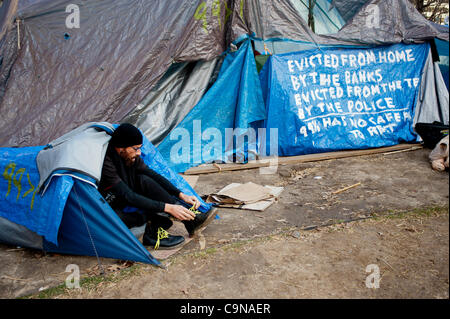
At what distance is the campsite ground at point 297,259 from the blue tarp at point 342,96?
1777 millimetres

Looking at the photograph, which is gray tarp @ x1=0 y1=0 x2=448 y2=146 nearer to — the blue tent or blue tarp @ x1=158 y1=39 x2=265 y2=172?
blue tarp @ x1=158 y1=39 x2=265 y2=172

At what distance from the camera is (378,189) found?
14.3 ft

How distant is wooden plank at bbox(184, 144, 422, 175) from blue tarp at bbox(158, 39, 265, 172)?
0.16m

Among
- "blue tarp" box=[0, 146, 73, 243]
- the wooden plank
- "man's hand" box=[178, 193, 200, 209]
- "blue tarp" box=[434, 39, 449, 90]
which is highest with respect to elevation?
"blue tarp" box=[434, 39, 449, 90]

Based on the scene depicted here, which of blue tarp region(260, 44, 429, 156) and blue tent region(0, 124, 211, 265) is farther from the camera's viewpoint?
blue tarp region(260, 44, 429, 156)

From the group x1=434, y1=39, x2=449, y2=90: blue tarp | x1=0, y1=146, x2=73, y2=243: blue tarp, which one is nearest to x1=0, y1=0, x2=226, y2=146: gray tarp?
x1=0, y1=146, x2=73, y2=243: blue tarp

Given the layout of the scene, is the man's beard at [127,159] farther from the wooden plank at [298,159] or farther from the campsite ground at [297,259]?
the wooden plank at [298,159]

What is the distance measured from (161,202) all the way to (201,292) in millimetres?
798

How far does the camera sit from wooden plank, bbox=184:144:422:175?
5.32m

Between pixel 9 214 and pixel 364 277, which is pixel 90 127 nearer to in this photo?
pixel 9 214

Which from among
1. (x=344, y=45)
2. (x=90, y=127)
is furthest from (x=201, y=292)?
(x=344, y=45)

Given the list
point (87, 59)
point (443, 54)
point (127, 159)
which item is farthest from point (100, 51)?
point (443, 54)

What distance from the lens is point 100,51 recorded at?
493 cm

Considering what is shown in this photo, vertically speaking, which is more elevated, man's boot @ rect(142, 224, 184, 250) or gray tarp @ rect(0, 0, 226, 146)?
gray tarp @ rect(0, 0, 226, 146)
